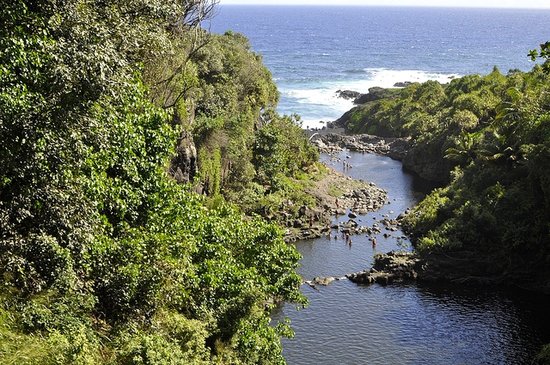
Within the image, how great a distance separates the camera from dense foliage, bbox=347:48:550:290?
53.0 meters

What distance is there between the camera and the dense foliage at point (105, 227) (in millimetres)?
14719

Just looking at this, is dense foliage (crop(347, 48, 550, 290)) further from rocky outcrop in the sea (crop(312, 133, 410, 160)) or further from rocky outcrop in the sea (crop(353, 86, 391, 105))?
rocky outcrop in the sea (crop(353, 86, 391, 105))

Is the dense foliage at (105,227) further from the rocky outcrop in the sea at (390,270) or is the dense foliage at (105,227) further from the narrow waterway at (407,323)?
the rocky outcrop in the sea at (390,270)

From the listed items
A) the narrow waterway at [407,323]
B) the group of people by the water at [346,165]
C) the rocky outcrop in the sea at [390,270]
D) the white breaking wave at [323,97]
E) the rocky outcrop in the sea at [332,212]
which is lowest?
the narrow waterway at [407,323]

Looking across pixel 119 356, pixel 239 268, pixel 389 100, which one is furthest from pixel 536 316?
pixel 389 100

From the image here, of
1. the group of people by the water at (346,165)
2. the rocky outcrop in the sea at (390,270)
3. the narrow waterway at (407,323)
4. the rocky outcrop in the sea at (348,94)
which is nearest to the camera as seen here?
the narrow waterway at (407,323)

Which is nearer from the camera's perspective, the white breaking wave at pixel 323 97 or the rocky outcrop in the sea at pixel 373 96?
the white breaking wave at pixel 323 97

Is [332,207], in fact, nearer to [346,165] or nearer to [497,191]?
[497,191]

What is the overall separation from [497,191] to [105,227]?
48.1m

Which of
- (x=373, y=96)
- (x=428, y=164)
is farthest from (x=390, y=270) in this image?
(x=373, y=96)

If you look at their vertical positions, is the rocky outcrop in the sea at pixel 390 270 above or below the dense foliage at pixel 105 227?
below

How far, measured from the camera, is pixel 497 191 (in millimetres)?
58688

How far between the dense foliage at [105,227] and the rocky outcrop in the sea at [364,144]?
3062 inches

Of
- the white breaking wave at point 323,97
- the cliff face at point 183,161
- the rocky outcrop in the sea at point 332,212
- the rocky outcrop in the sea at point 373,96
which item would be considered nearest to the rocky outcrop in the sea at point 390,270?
the rocky outcrop in the sea at point 332,212
